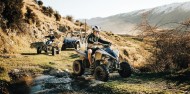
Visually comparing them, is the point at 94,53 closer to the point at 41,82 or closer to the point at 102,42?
the point at 102,42

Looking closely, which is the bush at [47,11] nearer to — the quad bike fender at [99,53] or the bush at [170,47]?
the bush at [170,47]

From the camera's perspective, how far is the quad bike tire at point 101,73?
39.2ft

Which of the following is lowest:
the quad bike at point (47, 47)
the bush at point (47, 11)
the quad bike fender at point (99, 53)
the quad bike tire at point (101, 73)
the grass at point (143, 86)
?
the grass at point (143, 86)

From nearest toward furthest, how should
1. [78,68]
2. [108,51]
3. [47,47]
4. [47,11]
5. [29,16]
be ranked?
Answer: [108,51], [78,68], [47,47], [29,16], [47,11]

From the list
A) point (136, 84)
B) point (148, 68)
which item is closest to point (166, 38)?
point (148, 68)

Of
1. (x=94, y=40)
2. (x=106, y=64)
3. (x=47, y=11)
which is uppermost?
(x=47, y=11)

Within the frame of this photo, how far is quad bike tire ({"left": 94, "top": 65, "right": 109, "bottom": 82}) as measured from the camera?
11.9m

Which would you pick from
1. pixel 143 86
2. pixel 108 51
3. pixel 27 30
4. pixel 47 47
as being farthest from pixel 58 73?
pixel 27 30

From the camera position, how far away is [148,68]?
60.2 feet

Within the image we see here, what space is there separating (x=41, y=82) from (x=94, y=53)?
7.62 feet

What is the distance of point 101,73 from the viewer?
12.2m

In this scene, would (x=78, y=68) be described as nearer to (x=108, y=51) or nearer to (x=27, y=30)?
(x=108, y=51)

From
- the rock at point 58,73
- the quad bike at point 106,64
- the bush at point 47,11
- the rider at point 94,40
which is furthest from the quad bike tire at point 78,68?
the bush at point 47,11

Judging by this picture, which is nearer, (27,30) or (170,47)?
(170,47)
